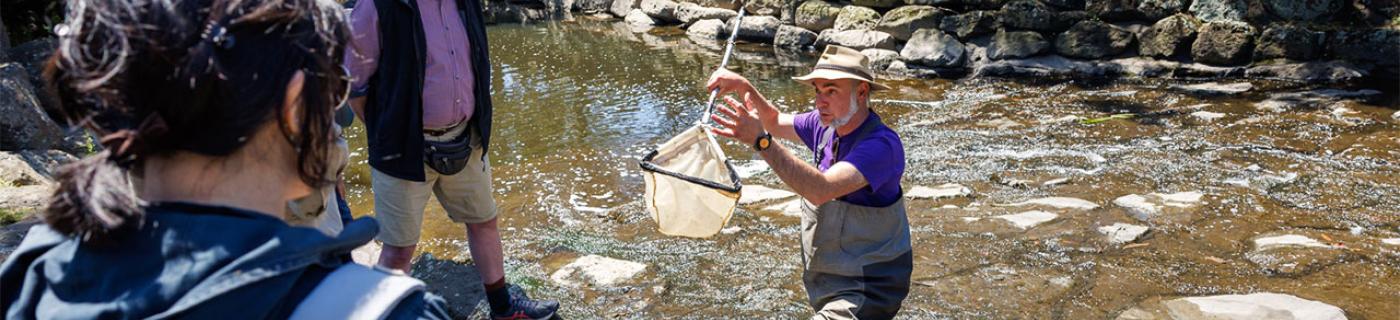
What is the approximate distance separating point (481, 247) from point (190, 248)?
2.66 m

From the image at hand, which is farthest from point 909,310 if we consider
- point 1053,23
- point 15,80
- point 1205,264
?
point 1053,23

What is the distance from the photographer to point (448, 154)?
11.0 ft

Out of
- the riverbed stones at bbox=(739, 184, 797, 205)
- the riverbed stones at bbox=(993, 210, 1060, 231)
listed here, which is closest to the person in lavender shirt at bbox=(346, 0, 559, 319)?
the riverbed stones at bbox=(739, 184, 797, 205)

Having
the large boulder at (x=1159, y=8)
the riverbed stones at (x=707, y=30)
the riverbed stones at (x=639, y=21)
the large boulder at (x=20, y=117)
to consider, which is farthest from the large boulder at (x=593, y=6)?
the large boulder at (x=20, y=117)

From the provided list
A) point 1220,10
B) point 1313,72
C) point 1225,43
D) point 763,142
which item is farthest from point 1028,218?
point 1220,10

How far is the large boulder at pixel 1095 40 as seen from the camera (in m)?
9.91

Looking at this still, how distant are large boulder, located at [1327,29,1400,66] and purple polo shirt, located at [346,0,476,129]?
8405 millimetres

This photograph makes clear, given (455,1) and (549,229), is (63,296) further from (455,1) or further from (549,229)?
(549,229)

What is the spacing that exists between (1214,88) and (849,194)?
7.04 m

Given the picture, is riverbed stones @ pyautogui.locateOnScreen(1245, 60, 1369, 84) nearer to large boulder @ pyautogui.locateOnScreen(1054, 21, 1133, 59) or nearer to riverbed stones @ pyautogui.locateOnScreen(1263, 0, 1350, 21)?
riverbed stones @ pyautogui.locateOnScreen(1263, 0, 1350, 21)

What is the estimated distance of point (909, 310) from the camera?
3877 millimetres

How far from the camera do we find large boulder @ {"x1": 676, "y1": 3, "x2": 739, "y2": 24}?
14.7 meters

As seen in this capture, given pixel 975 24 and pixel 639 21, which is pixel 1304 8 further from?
pixel 639 21

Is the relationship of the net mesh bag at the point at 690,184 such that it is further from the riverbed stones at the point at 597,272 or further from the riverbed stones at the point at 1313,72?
the riverbed stones at the point at 1313,72
